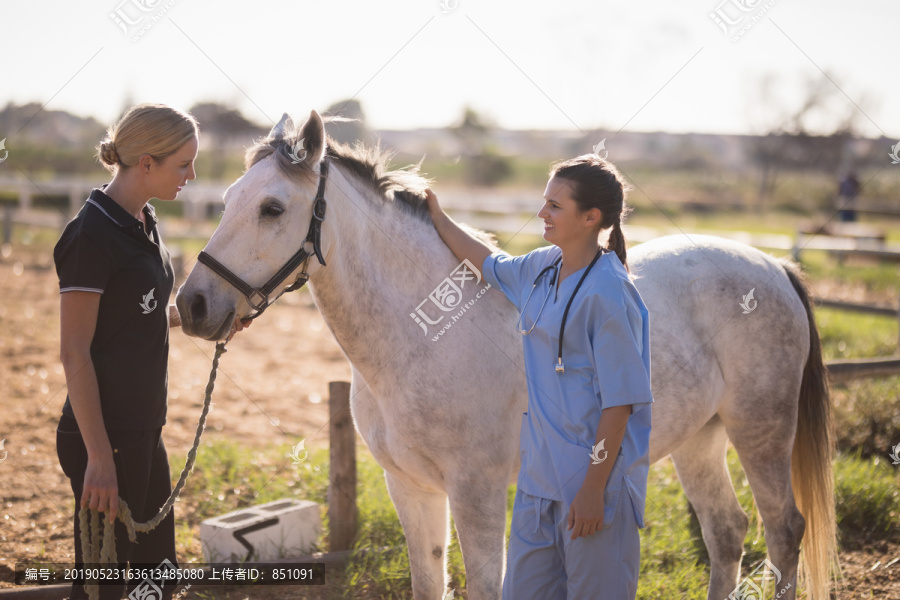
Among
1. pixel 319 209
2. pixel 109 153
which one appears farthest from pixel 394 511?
pixel 109 153

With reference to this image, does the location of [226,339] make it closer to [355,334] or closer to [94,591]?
[355,334]

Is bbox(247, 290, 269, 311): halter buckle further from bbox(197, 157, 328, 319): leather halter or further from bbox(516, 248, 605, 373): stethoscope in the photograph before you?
bbox(516, 248, 605, 373): stethoscope

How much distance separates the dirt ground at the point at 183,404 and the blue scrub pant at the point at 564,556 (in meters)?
1.90

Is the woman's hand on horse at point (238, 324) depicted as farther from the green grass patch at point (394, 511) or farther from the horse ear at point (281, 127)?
the green grass patch at point (394, 511)

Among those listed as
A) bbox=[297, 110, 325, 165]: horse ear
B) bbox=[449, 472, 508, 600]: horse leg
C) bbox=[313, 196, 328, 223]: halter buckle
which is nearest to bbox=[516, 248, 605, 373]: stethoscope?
bbox=[449, 472, 508, 600]: horse leg

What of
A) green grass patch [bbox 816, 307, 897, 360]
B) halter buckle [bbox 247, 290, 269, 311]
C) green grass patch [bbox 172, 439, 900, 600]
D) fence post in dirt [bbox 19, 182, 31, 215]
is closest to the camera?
halter buckle [bbox 247, 290, 269, 311]

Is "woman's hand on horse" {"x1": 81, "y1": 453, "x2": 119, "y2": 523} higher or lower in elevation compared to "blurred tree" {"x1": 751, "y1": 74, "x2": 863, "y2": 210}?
lower

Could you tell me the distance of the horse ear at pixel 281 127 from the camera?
2568mm

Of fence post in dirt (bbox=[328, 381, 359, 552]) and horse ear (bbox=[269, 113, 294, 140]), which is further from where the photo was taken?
fence post in dirt (bbox=[328, 381, 359, 552])

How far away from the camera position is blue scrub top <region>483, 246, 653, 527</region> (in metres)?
1.97

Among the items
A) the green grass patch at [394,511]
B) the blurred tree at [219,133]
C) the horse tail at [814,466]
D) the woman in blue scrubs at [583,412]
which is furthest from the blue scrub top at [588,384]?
the blurred tree at [219,133]

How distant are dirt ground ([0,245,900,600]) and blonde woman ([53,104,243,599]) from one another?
1.63 metres

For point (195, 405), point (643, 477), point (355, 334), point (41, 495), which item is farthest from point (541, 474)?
point (195, 405)

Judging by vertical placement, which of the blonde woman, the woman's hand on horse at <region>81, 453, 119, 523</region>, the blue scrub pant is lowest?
the blue scrub pant
